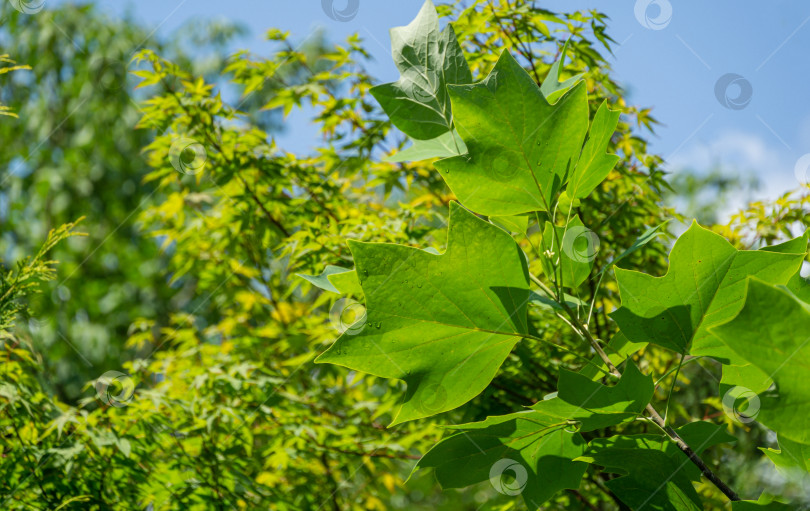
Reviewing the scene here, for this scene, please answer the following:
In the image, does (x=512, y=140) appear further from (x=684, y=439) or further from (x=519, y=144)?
(x=684, y=439)

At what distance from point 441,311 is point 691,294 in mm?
238

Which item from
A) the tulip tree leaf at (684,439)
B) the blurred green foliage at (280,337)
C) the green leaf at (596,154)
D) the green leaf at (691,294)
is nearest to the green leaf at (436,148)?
the green leaf at (596,154)

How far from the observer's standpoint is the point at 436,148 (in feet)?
2.43

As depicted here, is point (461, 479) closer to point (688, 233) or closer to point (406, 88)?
point (688, 233)

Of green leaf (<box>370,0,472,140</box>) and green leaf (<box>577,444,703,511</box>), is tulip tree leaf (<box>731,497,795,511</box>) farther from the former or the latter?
green leaf (<box>370,0,472,140</box>)

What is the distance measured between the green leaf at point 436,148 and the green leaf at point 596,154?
0.42ft

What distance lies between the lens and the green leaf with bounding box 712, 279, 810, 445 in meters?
0.42

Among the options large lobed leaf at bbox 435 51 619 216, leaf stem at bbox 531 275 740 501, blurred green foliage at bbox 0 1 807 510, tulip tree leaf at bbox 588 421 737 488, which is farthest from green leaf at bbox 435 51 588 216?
blurred green foliage at bbox 0 1 807 510

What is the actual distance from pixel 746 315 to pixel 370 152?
2163mm

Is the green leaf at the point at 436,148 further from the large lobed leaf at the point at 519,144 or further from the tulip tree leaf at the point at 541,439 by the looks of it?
the tulip tree leaf at the point at 541,439

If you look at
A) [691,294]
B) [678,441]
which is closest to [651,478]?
[678,441]

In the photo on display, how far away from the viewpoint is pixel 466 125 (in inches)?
24.6

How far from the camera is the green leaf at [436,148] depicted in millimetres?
717

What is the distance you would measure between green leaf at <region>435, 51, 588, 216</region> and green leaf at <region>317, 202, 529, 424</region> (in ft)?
0.23
